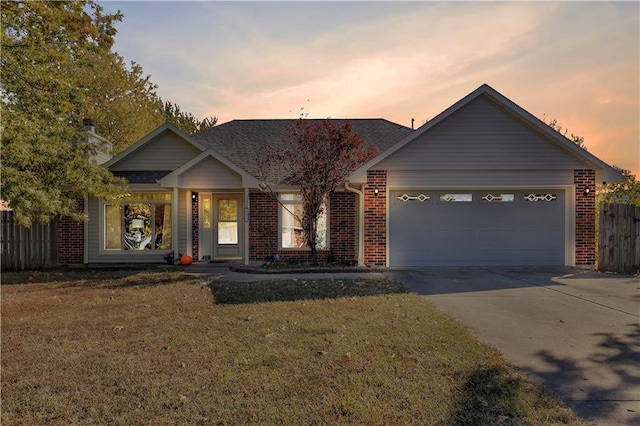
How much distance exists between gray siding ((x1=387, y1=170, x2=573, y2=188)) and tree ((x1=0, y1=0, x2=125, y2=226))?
9.13 meters

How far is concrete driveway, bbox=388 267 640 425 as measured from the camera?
3777mm

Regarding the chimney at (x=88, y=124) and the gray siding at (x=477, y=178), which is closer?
the gray siding at (x=477, y=178)

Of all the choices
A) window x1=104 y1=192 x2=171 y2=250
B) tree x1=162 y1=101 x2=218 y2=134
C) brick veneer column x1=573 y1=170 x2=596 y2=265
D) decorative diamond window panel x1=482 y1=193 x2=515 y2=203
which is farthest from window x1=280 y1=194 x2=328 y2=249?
tree x1=162 y1=101 x2=218 y2=134

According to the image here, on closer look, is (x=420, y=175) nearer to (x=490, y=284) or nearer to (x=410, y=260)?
(x=410, y=260)

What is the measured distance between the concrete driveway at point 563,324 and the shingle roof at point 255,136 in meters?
6.75

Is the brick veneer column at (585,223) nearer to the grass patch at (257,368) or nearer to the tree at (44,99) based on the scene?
the grass patch at (257,368)

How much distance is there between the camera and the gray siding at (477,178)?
12.0 meters

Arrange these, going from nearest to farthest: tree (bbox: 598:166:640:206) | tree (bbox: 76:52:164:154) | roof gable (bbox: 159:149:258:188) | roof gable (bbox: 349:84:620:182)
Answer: tree (bbox: 598:166:640:206) < roof gable (bbox: 349:84:620:182) < roof gable (bbox: 159:149:258:188) < tree (bbox: 76:52:164:154)

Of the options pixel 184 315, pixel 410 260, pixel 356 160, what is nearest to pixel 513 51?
pixel 356 160

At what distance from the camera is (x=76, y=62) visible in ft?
35.1

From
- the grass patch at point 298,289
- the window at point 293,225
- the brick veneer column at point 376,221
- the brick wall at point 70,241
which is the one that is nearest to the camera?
the grass patch at point 298,289

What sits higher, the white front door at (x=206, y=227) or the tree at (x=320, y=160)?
the tree at (x=320, y=160)

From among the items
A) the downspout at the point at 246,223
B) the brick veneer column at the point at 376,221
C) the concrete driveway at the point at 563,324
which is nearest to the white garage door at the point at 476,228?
the brick veneer column at the point at 376,221

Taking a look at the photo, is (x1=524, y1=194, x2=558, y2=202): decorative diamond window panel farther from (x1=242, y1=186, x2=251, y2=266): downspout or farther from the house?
(x1=242, y1=186, x2=251, y2=266): downspout
